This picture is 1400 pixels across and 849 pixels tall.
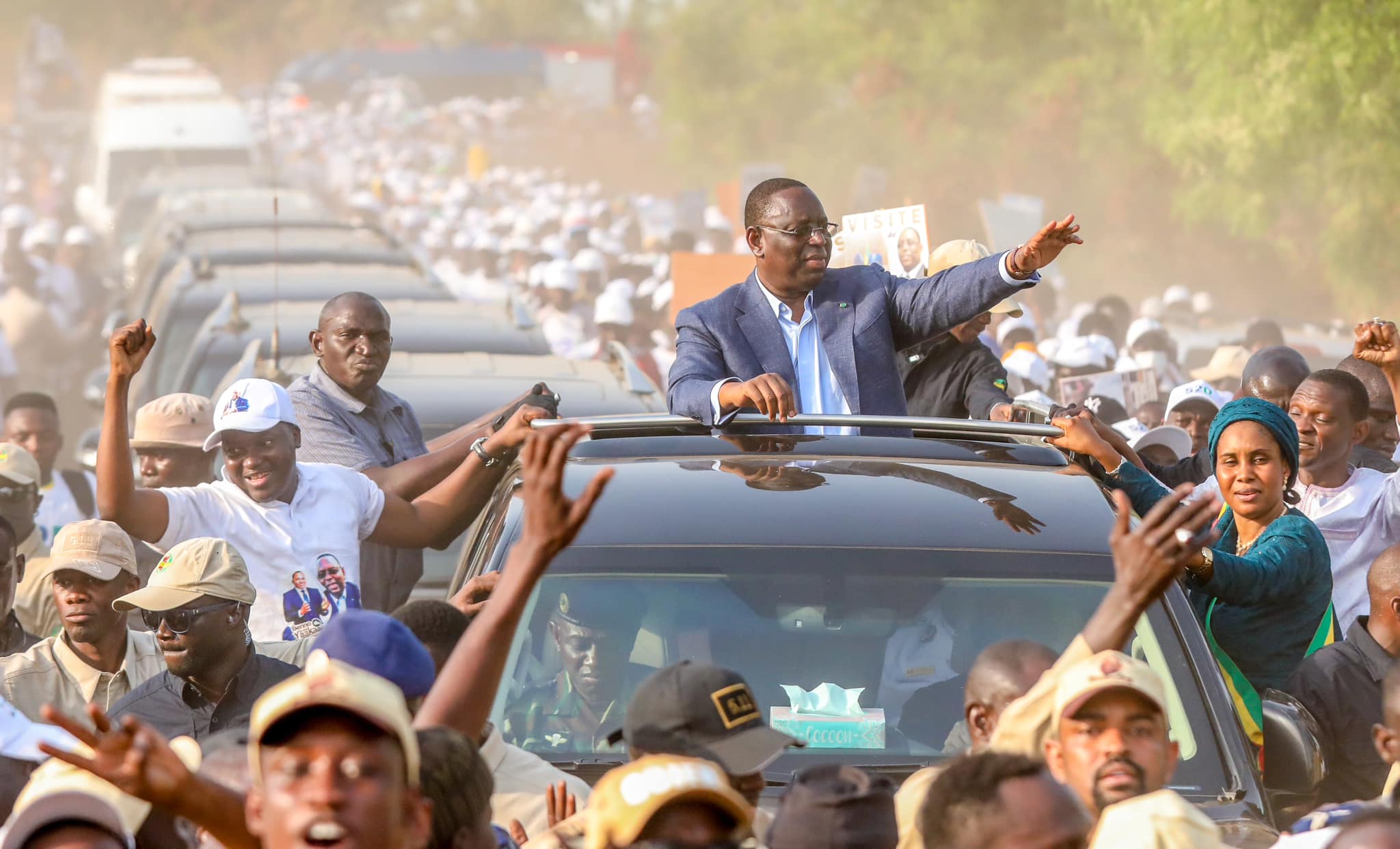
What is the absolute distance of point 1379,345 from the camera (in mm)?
5855

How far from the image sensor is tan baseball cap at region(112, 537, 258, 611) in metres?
4.88

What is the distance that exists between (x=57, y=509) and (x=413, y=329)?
6.75ft

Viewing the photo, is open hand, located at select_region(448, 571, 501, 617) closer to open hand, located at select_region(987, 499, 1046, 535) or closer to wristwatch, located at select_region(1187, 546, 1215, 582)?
open hand, located at select_region(987, 499, 1046, 535)

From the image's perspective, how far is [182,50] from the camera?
90562mm

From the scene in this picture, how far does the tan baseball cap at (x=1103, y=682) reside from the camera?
10.6 feet

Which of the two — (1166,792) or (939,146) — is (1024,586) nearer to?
(1166,792)

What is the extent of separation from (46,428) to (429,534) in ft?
11.6

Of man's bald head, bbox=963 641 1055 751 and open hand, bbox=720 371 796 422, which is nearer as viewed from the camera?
man's bald head, bbox=963 641 1055 751

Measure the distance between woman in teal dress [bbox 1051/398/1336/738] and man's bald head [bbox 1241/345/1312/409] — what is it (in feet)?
7.24

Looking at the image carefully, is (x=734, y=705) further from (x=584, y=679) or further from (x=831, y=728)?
(x=584, y=679)

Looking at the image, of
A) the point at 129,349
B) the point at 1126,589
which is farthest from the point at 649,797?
the point at 129,349

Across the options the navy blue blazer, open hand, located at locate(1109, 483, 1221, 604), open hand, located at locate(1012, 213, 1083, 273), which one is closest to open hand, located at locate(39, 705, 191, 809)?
open hand, located at locate(1109, 483, 1221, 604)

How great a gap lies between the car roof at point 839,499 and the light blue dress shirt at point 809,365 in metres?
0.72

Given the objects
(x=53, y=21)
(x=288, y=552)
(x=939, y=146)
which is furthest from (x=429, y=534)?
(x=53, y=21)
